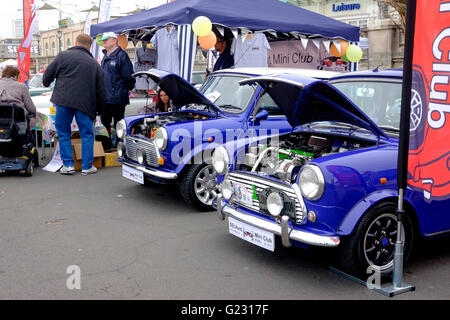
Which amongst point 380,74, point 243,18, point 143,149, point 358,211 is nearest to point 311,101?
point 380,74

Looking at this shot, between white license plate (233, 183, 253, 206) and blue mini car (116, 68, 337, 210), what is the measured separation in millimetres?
1472

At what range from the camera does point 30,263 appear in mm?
4164

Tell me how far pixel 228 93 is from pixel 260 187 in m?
2.81

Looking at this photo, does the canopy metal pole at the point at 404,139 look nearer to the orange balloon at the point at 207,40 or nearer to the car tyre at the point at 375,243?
the car tyre at the point at 375,243

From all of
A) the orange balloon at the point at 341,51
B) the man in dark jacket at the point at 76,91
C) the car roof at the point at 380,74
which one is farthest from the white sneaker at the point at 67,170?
the orange balloon at the point at 341,51

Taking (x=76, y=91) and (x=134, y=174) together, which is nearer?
(x=134, y=174)

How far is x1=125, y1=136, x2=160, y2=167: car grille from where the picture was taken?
5879mm

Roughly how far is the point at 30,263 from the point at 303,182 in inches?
95.0

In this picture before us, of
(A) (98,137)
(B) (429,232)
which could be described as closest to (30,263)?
(B) (429,232)

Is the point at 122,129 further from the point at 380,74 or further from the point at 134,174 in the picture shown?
the point at 380,74

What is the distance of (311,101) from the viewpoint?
4.45 metres
